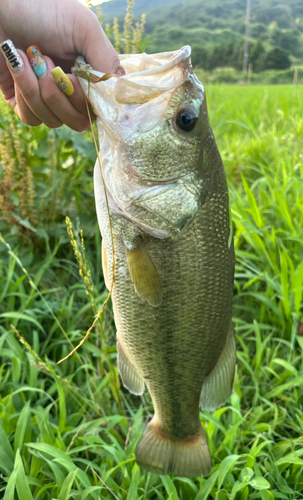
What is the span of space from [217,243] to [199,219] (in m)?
0.11

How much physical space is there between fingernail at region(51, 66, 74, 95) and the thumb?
11cm

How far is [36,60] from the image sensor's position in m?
1.18

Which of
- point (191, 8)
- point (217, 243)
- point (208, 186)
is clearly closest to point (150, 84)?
point (208, 186)

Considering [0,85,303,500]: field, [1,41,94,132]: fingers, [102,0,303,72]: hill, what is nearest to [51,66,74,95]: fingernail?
[1,41,94,132]: fingers

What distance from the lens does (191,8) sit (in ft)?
324

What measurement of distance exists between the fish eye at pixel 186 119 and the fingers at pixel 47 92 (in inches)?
14.8

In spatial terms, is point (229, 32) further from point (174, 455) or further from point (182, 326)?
point (174, 455)

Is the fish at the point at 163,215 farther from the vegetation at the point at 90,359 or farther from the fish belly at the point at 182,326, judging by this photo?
the vegetation at the point at 90,359

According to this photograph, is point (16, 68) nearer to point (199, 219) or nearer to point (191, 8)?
point (199, 219)

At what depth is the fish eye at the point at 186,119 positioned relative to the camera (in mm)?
1132

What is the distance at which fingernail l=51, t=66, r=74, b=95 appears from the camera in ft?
3.81

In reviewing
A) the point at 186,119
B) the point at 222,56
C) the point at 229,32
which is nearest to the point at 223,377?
the point at 186,119

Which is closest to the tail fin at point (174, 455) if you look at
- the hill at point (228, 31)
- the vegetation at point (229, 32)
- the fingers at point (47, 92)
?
the fingers at point (47, 92)

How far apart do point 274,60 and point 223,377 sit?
1999 inches
